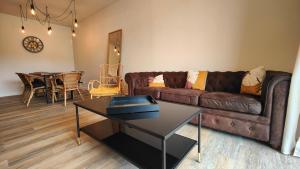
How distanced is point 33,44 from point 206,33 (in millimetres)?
5844

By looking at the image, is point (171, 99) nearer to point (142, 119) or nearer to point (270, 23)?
point (142, 119)

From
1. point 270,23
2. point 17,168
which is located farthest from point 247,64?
point 17,168

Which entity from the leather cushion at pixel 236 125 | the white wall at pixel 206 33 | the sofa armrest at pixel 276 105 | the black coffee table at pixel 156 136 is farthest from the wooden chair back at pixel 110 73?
the sofa armrest at pixel 276 105

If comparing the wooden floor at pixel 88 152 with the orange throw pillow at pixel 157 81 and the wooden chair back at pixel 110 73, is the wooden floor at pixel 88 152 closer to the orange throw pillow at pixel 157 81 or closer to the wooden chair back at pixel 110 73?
the orange throw pillow at pixel 157 81

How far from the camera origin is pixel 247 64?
231 cm

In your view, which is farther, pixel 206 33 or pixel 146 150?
pixel 206 33

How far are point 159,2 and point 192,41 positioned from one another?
1.18 metres

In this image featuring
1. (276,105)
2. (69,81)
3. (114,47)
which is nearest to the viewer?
→ (276,105)

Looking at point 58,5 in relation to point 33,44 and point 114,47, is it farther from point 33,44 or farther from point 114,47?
point 33,44

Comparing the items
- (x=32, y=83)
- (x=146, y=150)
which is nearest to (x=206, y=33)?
(x=146, y=150)

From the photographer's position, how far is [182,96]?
2.19m

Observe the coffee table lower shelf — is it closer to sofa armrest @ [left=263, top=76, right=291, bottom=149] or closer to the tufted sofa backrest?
sofa armrest @ [left=263, top=76, right=291, bottom=149]

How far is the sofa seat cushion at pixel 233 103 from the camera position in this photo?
162cm

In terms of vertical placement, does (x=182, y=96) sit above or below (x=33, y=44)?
below
